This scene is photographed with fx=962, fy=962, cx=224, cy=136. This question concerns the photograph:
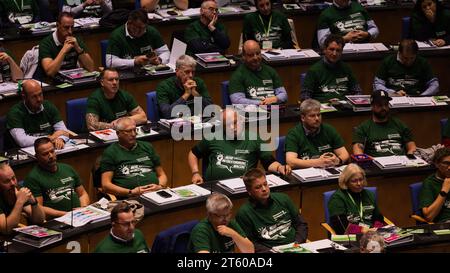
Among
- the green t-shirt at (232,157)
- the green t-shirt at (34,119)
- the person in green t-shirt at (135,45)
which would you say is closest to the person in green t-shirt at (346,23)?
the person in green t-shirt at (135,45)

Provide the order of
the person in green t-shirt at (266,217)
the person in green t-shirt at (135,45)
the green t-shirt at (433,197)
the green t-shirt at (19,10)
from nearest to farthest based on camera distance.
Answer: the person in green t-shirt at (266,217), the green t-shirt at (433,197), the person in green t-shirt at (135,45), the green t-shirt at (19,10)

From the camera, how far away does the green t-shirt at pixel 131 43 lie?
10.3m

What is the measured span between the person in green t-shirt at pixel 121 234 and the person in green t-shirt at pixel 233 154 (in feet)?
5.30

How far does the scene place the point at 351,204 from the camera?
797 cm

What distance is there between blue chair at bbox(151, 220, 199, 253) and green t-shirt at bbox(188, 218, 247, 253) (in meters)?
0.10

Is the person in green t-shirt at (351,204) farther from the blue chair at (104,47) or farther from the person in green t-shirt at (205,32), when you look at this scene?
the blue chair at (104,47)

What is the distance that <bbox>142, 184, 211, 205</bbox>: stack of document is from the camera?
789cm

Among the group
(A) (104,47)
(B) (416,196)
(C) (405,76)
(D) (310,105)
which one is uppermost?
(A) (104,47)

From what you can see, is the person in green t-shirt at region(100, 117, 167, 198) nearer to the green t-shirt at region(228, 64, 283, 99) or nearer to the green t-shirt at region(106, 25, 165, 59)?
the green t-shirt at region(228, 64, 283, 99)

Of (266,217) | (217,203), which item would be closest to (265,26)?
(266,217)

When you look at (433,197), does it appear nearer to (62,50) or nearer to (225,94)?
(225,94)

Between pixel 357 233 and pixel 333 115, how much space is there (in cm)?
227

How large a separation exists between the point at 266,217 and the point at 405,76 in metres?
3.54
